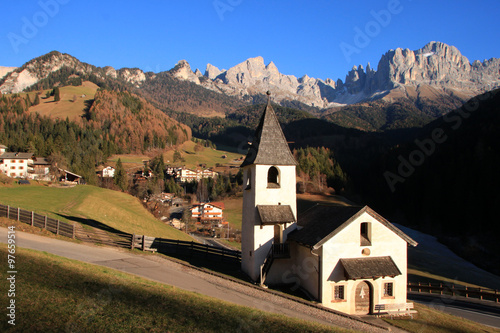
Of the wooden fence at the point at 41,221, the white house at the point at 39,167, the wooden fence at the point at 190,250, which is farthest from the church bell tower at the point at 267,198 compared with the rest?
the white house at the point at 39,167

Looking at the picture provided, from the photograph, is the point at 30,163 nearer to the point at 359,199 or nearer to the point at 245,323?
the point at 245,323

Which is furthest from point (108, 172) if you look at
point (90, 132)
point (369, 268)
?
point (369, 268)

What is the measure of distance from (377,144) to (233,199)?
110 metres

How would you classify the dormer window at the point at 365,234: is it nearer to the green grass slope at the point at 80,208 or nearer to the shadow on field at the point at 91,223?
the shadow on field at the point at 91,223

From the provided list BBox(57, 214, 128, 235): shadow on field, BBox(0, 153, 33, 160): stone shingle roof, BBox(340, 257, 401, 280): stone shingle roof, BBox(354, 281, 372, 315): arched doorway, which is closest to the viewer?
BBox(340, 257, 401, 280): stone shingle roof

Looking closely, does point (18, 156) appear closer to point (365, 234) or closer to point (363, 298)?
point (365, 234)

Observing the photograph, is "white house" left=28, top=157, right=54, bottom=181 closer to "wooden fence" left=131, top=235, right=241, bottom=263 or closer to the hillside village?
the hillside village

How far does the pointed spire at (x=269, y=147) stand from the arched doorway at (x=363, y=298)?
9.32 metres

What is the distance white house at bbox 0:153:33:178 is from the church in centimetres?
7679

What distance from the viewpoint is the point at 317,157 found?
14438cm

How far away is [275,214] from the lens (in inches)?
913

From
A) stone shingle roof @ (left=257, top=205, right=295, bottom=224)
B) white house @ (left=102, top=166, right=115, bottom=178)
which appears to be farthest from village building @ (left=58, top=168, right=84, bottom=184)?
stone shingle roof @ (left=257, top=205, right=295, bottom=224)

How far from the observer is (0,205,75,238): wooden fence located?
25.9 m

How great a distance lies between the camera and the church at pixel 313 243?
65.4 feet
